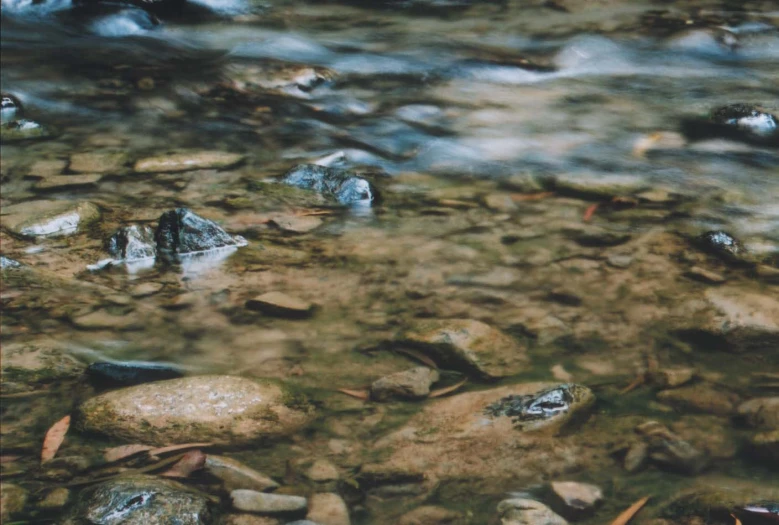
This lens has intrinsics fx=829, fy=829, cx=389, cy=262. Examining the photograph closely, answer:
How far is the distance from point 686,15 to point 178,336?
5.70 metres

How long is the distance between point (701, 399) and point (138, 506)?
58.2 inches

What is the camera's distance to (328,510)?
1900mm

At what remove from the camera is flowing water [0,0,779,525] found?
2.25m

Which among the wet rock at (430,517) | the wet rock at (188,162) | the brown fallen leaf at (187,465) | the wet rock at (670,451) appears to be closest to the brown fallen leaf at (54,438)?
the brown fallen leaf at (187,465)

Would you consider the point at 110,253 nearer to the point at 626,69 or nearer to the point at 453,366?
the point at 453,366

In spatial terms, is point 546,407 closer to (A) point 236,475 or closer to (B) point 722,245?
(A) point 236,475

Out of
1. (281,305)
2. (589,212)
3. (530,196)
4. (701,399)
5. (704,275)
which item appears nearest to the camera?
(701,399)

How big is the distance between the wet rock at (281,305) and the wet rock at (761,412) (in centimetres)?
136

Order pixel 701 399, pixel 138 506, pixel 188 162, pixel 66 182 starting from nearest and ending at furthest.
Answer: pixel 138 506 < pixel 701 399 < pixel 66 182 < pixel 188 162

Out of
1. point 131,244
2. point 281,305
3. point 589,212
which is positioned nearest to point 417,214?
point 589,212

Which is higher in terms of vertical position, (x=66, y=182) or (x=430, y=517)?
(x=66, y=182)

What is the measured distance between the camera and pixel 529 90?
18.1ft

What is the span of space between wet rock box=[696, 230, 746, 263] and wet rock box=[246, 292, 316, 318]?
5.06ft

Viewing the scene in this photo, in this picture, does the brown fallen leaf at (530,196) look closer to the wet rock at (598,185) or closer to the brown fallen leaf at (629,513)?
the wet rock at (598,185)
